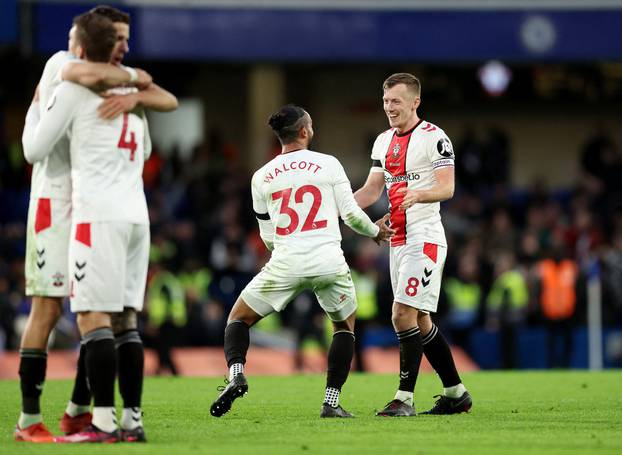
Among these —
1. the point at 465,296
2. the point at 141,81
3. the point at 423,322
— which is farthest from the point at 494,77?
the point at 141,81

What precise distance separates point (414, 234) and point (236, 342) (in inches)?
61.0

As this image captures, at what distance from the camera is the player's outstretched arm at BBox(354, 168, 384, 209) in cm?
990

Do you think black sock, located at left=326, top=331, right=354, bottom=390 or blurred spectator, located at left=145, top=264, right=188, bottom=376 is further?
blurred spectator, located at left=145, top=264, right=188, bottom=376

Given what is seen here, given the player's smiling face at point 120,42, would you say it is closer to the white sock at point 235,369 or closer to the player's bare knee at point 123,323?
the player's bare knee at point 123,323

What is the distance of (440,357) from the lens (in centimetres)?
984

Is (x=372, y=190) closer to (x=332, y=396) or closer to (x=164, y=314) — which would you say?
(x=332, y=396)

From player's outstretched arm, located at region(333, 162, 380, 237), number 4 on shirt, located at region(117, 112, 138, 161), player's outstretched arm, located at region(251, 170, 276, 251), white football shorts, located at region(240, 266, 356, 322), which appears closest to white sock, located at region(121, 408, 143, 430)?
number 4 on shirt, located at region(117, 112, 138, 161)

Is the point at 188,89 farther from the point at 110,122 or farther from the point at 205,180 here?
the point at 110,122

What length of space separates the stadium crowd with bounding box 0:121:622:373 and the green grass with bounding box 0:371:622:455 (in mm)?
6576

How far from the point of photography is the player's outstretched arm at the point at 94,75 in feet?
24.3

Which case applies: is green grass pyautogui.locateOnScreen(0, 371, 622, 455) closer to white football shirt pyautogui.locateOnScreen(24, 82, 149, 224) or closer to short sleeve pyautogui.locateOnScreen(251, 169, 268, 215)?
white football shirt pyautogui.locateOnScreen(24, 82, 149, 224)

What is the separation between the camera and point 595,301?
21.9 metres

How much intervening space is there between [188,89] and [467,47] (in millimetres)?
7989

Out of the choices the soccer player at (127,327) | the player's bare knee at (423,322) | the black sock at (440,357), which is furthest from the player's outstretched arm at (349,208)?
the soccer player at (127,327)
